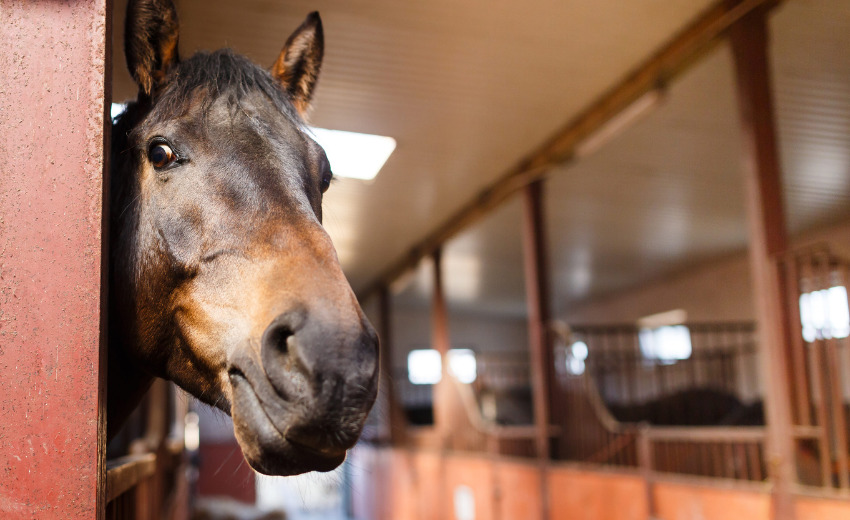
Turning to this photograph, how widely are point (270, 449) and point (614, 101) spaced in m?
4.86

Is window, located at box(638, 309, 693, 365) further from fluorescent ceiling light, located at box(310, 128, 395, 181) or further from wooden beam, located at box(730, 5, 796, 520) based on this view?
wooden beam, located at box(730, 5, 796, 520)

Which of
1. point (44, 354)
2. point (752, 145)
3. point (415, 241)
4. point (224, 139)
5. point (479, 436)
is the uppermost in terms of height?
point (415, 241)

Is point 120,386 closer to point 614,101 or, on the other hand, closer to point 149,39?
point 149,39

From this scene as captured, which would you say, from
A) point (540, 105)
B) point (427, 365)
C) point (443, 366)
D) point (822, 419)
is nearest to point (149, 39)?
point (822, 419)

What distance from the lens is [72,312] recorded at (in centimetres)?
105

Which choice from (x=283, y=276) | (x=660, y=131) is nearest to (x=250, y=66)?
(x=283, y=276)

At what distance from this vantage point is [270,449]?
0.98m

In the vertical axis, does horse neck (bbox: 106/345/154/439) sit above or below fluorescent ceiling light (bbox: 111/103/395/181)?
below

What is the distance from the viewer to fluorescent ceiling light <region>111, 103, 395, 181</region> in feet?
19.3

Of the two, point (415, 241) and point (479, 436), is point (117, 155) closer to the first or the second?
point (479, 436)

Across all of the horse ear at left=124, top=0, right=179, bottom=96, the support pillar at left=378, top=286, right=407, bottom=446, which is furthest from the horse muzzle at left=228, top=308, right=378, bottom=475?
the support pillar at left=378, top=286, right=407, bottom=446

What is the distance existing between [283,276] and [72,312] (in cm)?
31

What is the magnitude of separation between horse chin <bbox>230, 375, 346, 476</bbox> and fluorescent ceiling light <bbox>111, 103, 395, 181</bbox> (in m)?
4.68

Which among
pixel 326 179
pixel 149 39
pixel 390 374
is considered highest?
pixel 149 39
